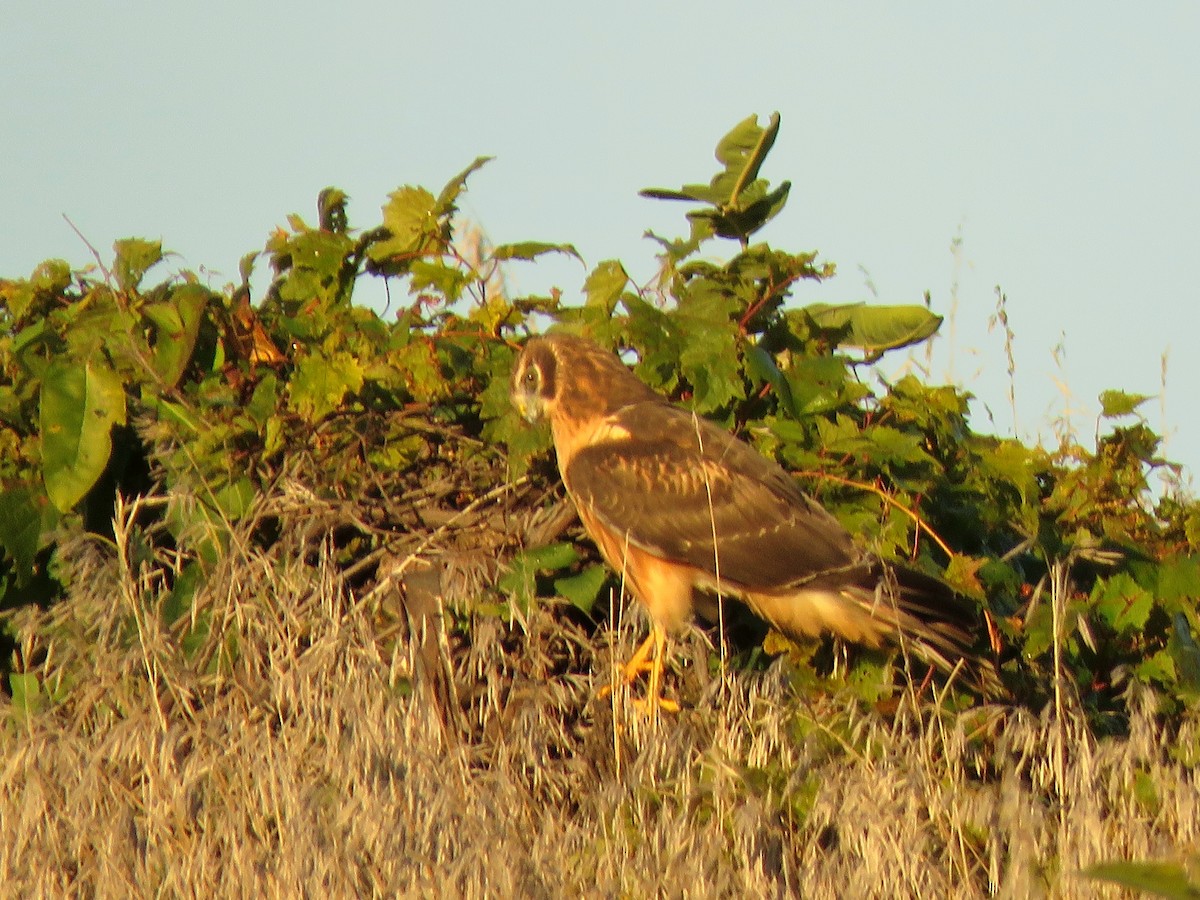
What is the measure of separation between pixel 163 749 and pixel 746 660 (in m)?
1.95

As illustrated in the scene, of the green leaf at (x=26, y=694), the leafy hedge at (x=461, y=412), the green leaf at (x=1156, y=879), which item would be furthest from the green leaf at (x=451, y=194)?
the green leaf at (x=1156, y=879)

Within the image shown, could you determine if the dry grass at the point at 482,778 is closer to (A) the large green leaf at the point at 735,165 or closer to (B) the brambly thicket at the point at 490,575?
(B) the brambly thicket at the point at 490,575

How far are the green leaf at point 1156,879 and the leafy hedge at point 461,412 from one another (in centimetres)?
238

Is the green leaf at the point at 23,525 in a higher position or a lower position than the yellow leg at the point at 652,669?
higher

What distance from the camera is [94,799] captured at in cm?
338

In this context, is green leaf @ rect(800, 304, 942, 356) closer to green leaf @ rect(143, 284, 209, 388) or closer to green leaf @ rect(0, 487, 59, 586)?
green leaf @ rect(143, 284, 209, 388)

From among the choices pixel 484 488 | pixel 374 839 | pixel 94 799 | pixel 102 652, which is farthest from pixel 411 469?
pixel 374 839

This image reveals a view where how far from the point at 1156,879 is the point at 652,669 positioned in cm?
282

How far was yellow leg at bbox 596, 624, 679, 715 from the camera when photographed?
417cm

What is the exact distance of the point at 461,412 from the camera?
445cm

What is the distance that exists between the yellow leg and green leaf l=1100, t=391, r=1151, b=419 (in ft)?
4.98

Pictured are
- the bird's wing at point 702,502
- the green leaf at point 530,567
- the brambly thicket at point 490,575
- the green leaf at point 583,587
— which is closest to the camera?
the brambly thicket at point 490,575

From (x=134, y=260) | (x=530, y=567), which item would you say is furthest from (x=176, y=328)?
(x=530, y=567)

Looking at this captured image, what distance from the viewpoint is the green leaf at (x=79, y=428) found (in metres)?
4.22
